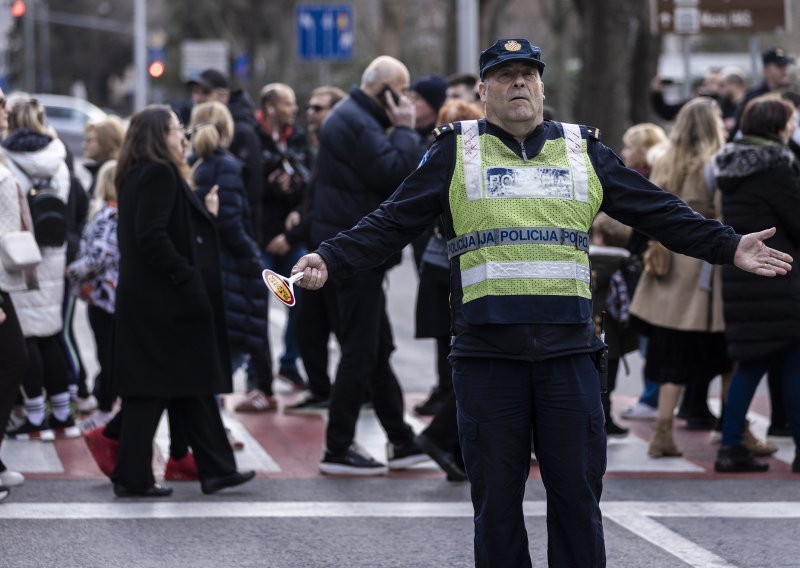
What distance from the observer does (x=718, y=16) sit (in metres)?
17.0

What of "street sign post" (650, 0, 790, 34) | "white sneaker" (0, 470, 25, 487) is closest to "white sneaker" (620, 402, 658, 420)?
"white sneaker" (0, 470, 25, 487)

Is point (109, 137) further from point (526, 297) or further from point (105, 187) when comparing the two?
point (526, 297)

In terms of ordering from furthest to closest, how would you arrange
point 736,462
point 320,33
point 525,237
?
point 320,33, point 736,462, point 525,237

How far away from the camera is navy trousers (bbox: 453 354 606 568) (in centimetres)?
514

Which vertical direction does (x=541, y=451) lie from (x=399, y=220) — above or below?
below

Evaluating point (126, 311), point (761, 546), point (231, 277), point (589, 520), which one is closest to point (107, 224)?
point (231, 277)

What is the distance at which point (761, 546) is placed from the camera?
270 inches

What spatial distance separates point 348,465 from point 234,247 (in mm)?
1579

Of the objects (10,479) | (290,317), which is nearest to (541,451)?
(10,479)

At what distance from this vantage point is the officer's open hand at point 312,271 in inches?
204

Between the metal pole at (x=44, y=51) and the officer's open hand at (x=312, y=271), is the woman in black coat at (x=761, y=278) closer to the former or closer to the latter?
the officer's open hand at (x=312, y=271)

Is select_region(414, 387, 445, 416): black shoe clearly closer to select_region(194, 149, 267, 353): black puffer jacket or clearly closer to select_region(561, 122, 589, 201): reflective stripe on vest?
select_region(194, 149, 267, 353): black puffer jacket

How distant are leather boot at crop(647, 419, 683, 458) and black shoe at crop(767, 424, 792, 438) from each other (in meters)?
0.86

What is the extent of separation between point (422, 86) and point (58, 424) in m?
2.97
